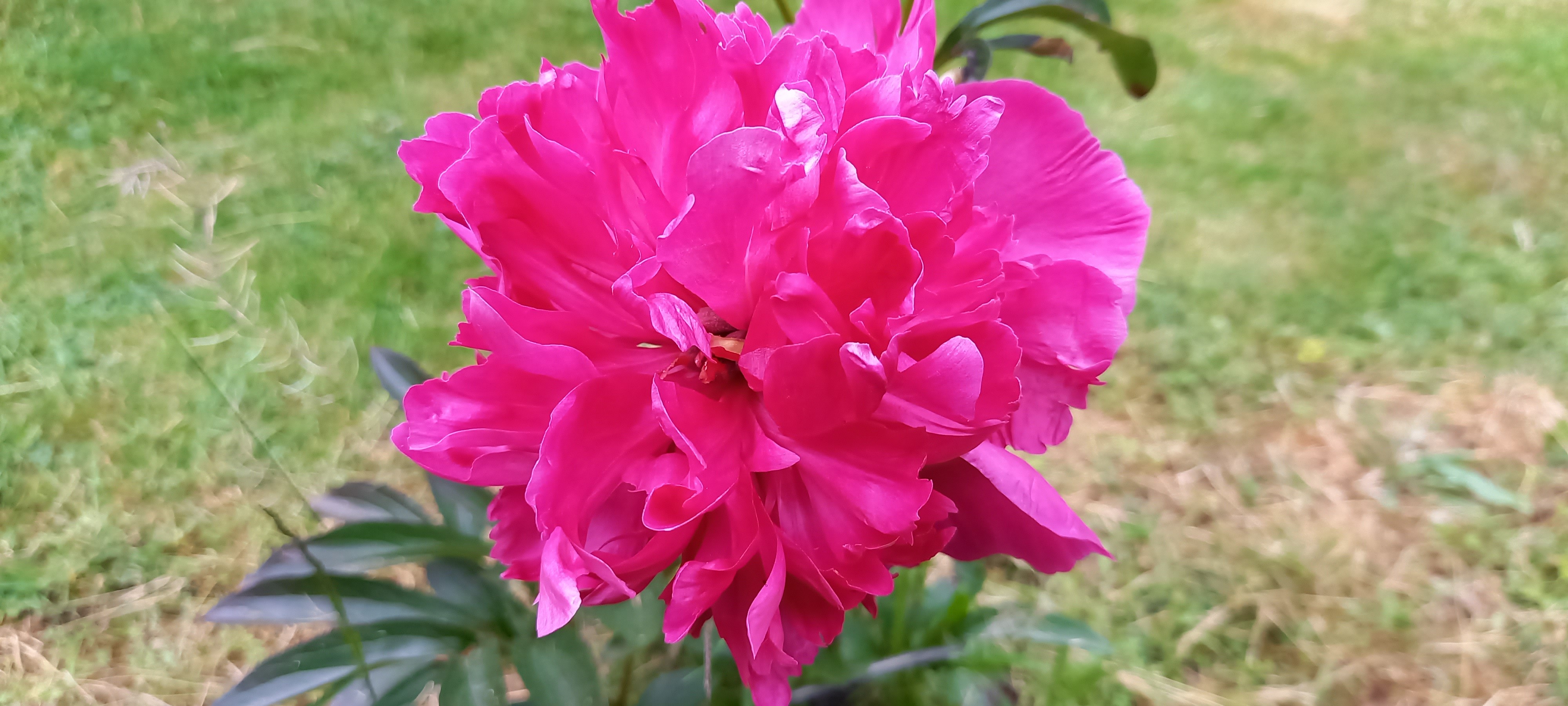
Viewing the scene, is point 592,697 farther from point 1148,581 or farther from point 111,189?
point 111,189

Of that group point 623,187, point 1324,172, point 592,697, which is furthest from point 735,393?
point 1324,172

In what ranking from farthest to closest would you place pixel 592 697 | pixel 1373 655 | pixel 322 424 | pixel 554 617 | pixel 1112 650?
1. pixel 322 424
2. pixel 1373 655
3. pixel 1112 650
4. pixel 592 697
5. pixel 554 617

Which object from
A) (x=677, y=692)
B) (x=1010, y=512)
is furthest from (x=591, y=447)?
(x=677, y=692)

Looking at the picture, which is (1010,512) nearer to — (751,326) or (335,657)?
(751,326)

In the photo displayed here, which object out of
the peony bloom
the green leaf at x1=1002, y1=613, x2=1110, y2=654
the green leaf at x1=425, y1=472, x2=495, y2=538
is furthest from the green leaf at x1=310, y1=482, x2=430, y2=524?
the green leaf at x1=1002, y1=613, x2=1110, y2=654

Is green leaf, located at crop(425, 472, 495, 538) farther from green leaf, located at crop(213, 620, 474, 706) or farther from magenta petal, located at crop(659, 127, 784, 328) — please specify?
magenta petal, located at crop(659, 127, 784, 328)
